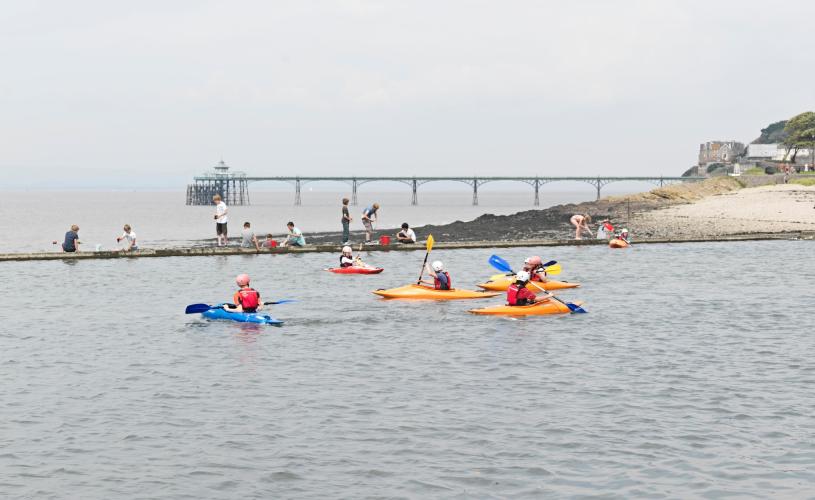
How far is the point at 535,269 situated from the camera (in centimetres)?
2628

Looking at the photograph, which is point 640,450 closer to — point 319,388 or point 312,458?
point 312,458

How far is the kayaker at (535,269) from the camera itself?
24719 mm

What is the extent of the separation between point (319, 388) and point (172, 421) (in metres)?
2.87

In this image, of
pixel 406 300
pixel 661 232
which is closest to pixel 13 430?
pixel 406 300

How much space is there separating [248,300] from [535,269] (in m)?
8.48

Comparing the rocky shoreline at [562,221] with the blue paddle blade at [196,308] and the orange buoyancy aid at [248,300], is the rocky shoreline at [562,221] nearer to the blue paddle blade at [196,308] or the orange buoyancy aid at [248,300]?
the blue paddle blade at [196,308]

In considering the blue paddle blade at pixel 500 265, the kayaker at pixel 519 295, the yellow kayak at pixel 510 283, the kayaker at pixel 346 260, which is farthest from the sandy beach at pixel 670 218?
the kayaker at pixel 519 295

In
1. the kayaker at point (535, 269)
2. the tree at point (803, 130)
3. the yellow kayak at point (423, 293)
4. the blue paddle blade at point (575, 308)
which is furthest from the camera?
the tree at point (803, 130)

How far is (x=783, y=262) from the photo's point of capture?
39.2 m

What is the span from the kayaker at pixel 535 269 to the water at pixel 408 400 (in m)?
1.47

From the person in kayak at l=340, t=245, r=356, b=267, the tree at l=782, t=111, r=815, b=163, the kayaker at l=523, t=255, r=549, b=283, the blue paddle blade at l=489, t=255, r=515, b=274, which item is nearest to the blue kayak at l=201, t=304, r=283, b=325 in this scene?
the kayaker at l=523, t=255, r=549, b=283

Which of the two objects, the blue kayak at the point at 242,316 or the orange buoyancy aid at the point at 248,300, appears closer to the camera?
the blue kayak at the point at 242,316

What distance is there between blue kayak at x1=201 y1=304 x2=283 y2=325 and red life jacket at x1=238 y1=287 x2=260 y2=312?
0.58 ft

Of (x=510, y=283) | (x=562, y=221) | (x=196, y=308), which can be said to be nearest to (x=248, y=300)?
(x=196, y=308)
